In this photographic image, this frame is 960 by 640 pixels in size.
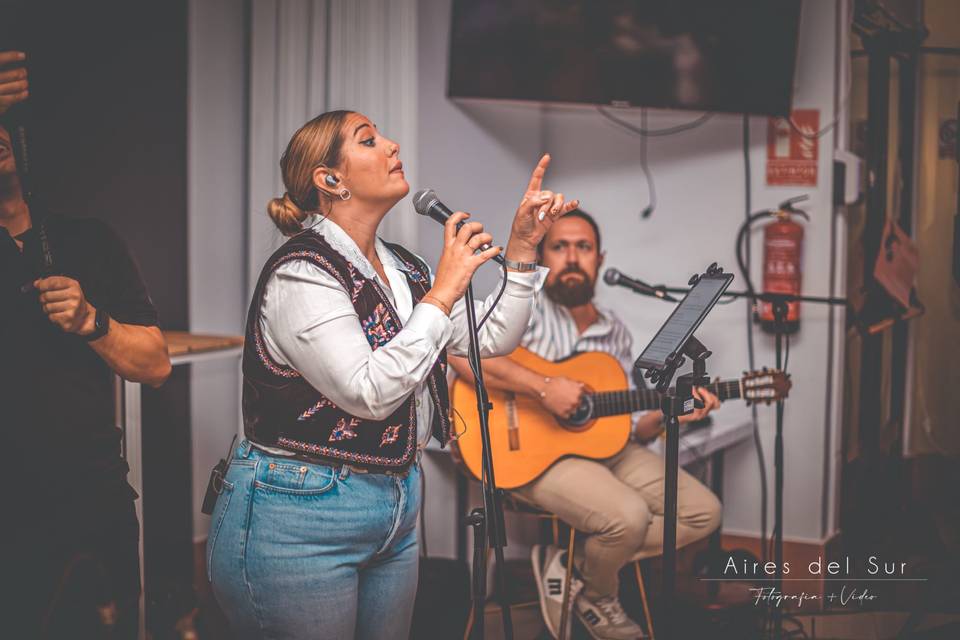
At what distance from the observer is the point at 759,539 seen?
11.3ft

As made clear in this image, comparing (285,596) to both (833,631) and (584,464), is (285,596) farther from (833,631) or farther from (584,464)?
(833,631)

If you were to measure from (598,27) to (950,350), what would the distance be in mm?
2256

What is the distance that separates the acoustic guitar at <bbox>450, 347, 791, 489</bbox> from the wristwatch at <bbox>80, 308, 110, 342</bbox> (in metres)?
1.18

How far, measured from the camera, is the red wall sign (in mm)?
3332

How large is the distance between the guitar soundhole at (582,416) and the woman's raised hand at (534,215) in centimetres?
109

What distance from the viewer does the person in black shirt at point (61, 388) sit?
1531 millimetres

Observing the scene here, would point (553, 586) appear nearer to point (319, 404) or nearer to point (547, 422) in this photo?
point (547, 422)

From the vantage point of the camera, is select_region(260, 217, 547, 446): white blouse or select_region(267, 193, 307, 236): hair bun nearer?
select_region(260, 217, 547, 446): white blouse

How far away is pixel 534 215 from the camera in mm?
1580

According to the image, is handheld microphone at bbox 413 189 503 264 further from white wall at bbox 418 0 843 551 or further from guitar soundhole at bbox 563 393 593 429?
white wall at bbox 418 0 843 551

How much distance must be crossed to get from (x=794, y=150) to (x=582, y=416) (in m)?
1.51

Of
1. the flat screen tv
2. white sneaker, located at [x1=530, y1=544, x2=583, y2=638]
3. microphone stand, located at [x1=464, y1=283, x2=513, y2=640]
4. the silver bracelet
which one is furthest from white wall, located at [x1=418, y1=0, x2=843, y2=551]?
microphone stand, located at [x1=464, y1=283, x2=513, y2=640]

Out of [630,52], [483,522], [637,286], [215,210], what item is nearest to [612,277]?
[637,286]

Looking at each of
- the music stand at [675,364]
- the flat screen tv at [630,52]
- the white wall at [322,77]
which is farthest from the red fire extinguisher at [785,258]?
the music stand at [675,364]
